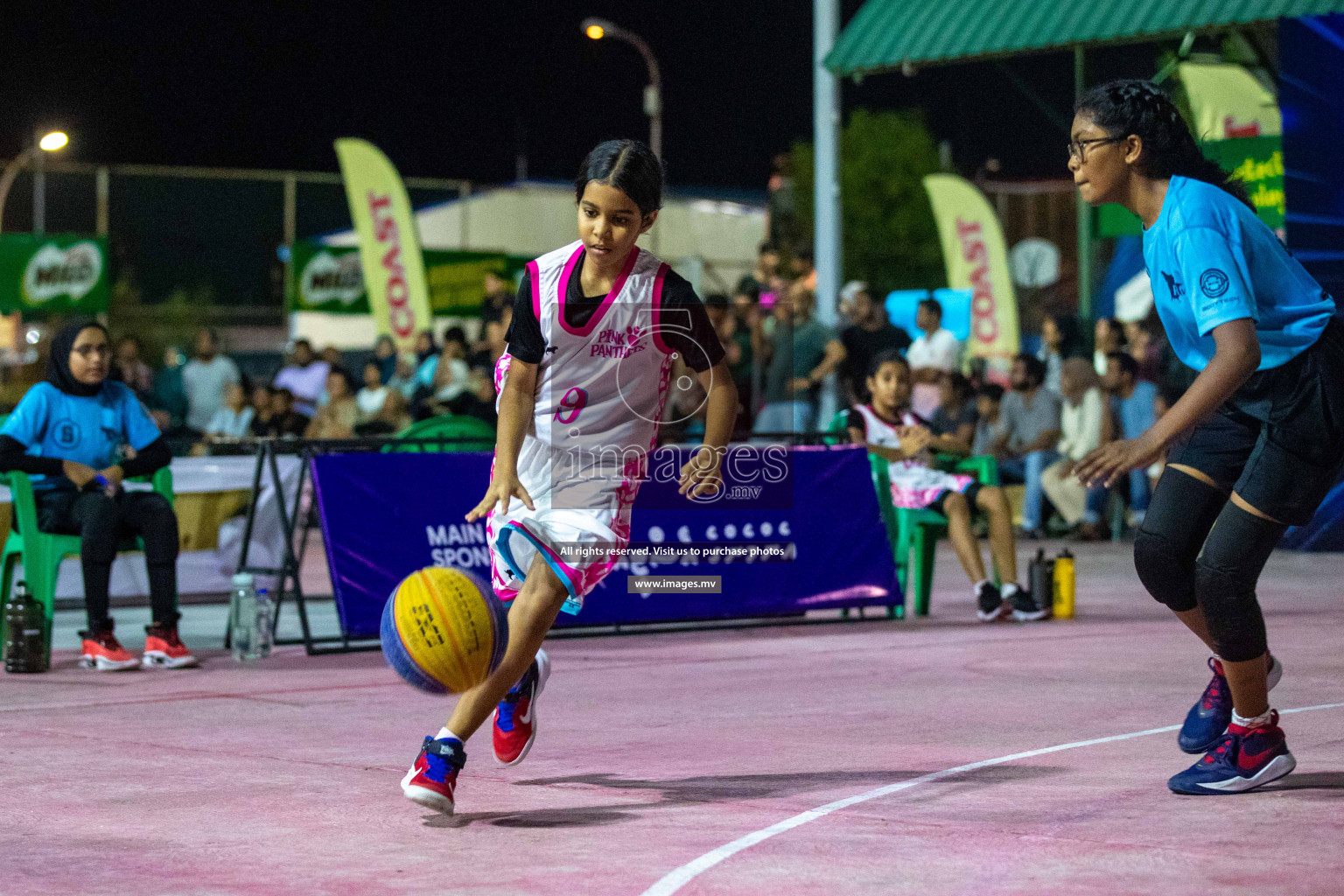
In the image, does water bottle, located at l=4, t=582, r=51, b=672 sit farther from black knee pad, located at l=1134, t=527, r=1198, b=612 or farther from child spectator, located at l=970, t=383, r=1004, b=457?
child spectator, located at l=970, t=383, r=1004, b=457

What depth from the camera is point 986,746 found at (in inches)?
253

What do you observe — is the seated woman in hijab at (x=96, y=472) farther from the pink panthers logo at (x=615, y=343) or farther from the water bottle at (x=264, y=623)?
the pink panthers logo at (x=615, y=343)

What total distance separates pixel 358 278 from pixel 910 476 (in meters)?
34.7

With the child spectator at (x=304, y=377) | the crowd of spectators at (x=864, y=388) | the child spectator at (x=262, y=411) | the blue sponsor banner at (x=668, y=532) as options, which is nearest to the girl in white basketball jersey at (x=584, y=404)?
the blue sponsor banner at (x=668, y=532)

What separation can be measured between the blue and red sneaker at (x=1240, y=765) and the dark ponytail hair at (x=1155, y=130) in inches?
65.7

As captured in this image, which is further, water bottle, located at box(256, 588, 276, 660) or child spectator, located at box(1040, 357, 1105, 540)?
A: child spectator, located at box(1040, 357, 1105, 540)

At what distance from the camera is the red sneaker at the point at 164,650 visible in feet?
30.1

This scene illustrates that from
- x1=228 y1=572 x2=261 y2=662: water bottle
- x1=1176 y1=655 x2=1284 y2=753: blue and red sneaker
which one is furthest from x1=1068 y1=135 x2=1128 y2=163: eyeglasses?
x1=228 y1=572 x2=261 y2=662: water bottle

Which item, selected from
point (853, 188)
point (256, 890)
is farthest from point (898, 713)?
point (853, 188)

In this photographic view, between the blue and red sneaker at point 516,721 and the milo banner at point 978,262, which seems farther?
the milo banner at point 978,262

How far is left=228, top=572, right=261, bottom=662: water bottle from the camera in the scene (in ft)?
31.0

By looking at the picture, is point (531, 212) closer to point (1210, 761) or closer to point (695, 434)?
point (695, 434)

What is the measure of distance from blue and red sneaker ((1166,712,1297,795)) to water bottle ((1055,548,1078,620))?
227 inches

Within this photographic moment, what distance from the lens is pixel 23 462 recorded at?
9.05 m
